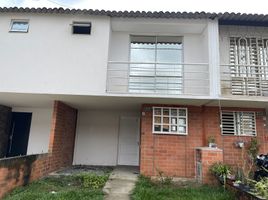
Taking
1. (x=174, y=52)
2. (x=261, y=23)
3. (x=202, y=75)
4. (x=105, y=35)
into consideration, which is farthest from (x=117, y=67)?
(x=261, y=23)

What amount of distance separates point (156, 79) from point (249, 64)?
3.59m

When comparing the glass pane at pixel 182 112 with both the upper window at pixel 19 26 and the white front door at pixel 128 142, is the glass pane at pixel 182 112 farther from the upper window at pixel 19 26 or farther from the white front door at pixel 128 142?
the upper window at pixel 19 26

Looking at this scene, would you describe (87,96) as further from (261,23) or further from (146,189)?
(261,23)

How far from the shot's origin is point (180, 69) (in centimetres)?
964

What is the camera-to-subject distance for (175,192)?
22.6ft

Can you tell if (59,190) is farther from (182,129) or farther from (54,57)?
(182,129)

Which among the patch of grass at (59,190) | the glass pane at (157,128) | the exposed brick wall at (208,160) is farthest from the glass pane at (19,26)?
the exposed brick wall at (208,160)

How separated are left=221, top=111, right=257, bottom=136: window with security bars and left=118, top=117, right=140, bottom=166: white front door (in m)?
3.99

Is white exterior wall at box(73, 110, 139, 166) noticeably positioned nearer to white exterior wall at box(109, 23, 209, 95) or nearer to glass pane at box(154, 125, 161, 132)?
glass pane at box(154, 125, 161, 132)

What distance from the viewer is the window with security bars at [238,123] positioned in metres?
9.50

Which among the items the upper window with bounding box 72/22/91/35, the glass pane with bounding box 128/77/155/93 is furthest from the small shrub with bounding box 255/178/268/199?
the upper window with bounding box 72/22/91/35

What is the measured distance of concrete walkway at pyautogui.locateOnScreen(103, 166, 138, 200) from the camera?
21.7ft

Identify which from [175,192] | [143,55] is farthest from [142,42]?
[175,192]

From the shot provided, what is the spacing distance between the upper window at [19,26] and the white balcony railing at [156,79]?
11.0 feet
